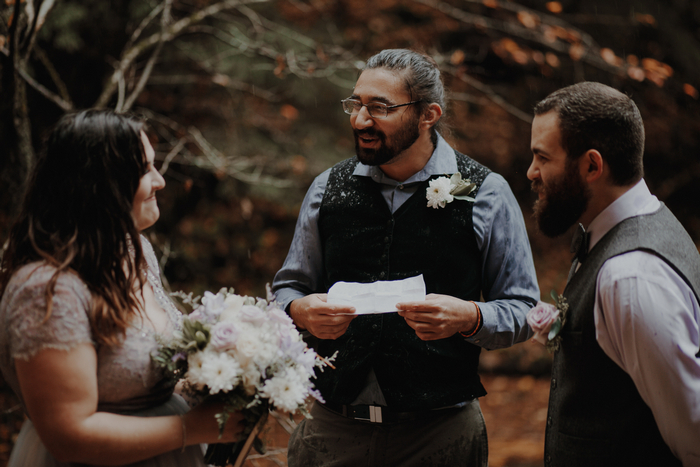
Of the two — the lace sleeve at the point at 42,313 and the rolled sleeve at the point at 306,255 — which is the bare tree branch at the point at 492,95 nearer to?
the rolled sleeve at the point at 306,255

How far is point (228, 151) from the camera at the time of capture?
20.7 feet

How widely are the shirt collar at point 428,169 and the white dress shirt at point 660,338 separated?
3.28ft

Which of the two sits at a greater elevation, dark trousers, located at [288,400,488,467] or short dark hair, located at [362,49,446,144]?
short dark hair, located at [362,49,446,144]

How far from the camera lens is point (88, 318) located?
1.79 metres

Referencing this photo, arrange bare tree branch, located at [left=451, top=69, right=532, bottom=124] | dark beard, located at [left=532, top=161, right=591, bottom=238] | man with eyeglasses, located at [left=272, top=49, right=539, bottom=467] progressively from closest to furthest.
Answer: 1. dark beard, located at [left=532, top=161, right=591, bottom=238]
2. man with eyeglasses, located at [left=272, top=49, right=539, bottom=467]
3. bare tree branch, located at [left=451, top=69, right=532, bottom=124]

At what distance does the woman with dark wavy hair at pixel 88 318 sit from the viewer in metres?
1.70

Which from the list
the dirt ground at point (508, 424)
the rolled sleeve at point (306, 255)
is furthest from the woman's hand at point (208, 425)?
the dirt ground at point (508, 424)

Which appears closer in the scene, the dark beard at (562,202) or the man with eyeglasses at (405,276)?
the dark beard at (562,202)

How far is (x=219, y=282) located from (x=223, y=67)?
2839 millimetres

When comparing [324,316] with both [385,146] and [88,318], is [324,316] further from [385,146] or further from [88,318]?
[88,318]

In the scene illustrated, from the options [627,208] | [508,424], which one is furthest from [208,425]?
[508,424]

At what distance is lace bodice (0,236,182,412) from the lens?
1693mm

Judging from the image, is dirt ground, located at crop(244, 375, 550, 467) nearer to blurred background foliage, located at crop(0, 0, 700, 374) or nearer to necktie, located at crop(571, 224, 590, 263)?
blurred background foliage, located at crop(0, 0, 700, 374)

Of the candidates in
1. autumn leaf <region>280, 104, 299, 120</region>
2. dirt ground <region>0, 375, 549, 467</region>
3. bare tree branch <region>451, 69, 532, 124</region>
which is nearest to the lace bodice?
bare tree branch <region>451, 69, 532, 124</region>
